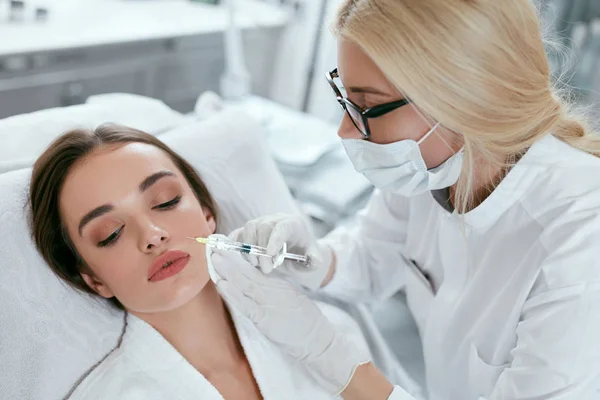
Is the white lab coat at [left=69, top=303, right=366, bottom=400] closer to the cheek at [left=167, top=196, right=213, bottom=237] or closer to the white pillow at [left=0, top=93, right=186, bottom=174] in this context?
the cheek at [left=167, top=196, right=213, bottom=237]

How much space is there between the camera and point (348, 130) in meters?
1.25

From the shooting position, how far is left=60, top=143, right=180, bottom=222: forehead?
48.8 inches

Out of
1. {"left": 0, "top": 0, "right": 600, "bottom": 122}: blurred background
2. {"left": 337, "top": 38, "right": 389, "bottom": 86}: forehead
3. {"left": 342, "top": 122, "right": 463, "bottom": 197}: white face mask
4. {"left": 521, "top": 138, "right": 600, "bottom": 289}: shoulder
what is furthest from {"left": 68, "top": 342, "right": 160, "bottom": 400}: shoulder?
{"left": 0, "top": 0, "right": 600, "bottom": 122}: blurred background

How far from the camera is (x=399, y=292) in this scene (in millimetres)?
2010

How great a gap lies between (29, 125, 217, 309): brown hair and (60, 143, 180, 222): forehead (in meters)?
0.03

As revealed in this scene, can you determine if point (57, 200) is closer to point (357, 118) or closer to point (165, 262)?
point (165, 262)

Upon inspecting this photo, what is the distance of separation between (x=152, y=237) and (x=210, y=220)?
0.90ft

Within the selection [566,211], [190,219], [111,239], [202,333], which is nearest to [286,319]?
[202,333]

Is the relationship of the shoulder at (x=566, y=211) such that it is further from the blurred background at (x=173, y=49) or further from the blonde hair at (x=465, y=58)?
the blurred background at (x=173, y=49)

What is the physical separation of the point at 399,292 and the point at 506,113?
3.45ft

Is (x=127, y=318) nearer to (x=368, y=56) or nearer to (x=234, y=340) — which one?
(x=234, y=340)

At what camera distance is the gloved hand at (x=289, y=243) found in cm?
130

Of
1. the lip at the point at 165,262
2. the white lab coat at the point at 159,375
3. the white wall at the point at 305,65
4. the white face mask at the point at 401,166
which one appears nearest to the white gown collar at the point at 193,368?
the white lab coat at the point at 159,375

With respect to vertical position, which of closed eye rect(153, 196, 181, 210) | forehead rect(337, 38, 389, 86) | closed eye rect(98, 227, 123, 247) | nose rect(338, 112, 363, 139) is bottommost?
closed eye rect(98, 227, 123, 247)
